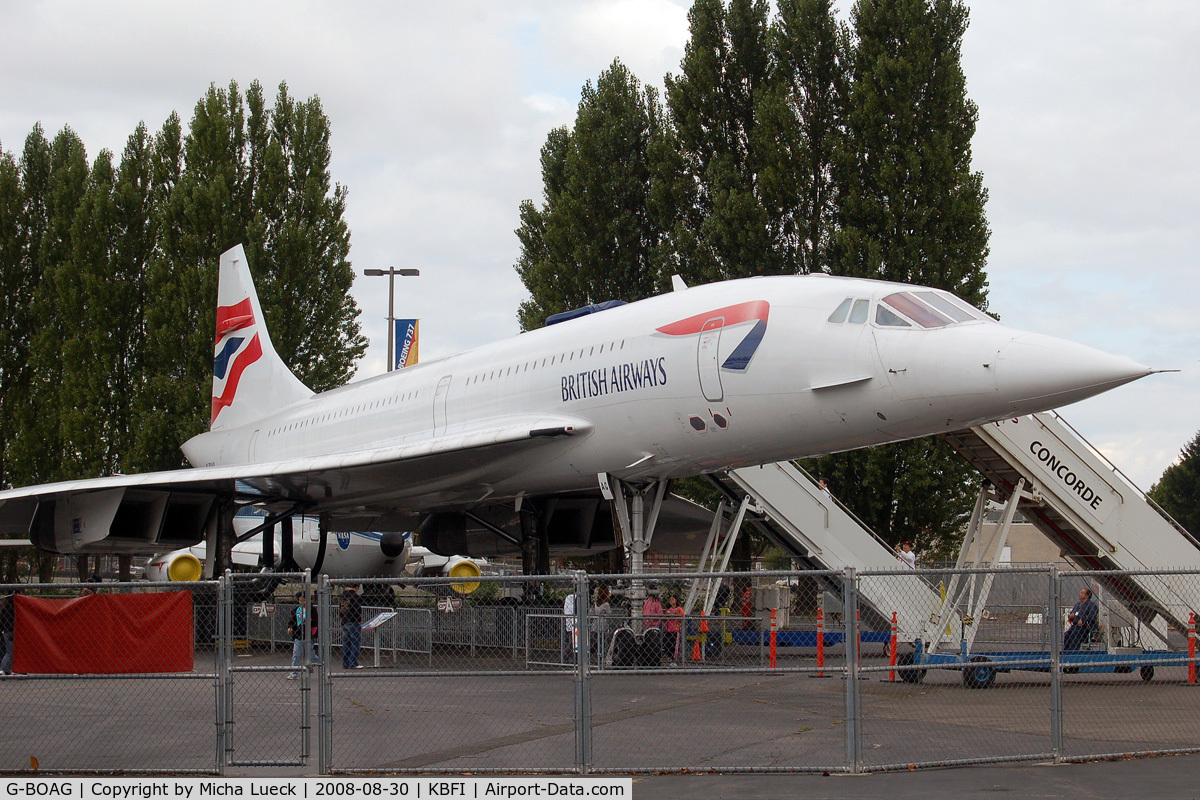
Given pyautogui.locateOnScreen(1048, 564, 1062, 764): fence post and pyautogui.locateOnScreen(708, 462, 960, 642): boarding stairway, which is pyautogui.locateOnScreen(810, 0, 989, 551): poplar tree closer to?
pyautogui.locateOnScreen(708, 462, 960, 642): boarding stairway

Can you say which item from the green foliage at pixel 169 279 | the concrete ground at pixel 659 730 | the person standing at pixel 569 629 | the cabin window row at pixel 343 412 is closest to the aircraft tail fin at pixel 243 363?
the cabin window row at pixel 343 412

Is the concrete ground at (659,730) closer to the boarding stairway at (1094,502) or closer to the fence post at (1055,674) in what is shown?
the fence post at (1055,674)

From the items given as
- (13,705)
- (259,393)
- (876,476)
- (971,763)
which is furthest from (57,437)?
(971,763)

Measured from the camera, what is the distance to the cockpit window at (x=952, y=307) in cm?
1045

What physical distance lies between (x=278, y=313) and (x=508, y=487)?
16639 mm

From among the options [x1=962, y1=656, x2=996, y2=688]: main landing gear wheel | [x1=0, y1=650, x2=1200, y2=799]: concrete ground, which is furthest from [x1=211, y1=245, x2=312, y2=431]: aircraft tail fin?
[x1=962, y1=656, x2=996, y2=688]: main landing gear wheel

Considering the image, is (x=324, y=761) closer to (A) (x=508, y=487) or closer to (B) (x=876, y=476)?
(A) (x=508, y=487)

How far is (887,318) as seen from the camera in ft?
34.7

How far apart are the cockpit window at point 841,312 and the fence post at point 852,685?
4.23m

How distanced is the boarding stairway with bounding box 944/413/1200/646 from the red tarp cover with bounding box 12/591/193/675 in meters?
8.57

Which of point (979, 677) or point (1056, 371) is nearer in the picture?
point (1056, 371)

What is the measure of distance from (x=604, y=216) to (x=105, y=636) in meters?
21.2

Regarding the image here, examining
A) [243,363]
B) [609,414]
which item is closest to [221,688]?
[609,414]

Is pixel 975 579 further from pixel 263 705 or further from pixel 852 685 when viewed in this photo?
pixel 263 705
